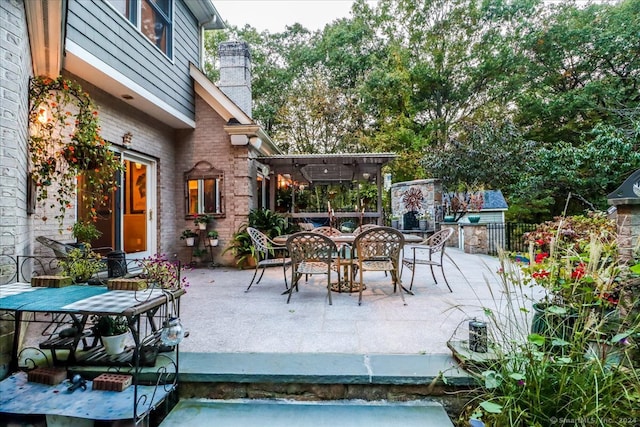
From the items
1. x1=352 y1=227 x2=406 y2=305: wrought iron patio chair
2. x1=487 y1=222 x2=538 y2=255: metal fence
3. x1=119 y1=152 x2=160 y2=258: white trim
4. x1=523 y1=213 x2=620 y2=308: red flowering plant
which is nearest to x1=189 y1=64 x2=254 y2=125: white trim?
x1=119 y1=152 x2=160 y2=258: white trim

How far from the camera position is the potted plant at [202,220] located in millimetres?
6613

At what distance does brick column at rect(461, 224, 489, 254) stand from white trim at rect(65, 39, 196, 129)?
731 centimetres

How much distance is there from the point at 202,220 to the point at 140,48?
3134 millimetres

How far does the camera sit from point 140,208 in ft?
21.7

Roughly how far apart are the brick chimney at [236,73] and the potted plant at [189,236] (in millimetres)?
3034

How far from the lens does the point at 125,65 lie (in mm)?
4586

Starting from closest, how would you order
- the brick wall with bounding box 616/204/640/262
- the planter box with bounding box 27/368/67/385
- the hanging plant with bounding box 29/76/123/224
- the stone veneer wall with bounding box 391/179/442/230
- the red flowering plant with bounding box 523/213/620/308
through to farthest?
the red flowering plant with bounding box 523/213/620/308
the planter box with bounding box 27/368/67/385
the brick wall with bounding box 616/204/640/262
the hanging plant with bounding box 29/76/123/224
the stone veneer wall with bounding box 391/179/442/230

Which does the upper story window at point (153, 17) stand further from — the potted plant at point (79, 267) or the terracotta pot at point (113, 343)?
the terracotta pot at point (113, 343)

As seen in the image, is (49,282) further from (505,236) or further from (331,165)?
(505,236)

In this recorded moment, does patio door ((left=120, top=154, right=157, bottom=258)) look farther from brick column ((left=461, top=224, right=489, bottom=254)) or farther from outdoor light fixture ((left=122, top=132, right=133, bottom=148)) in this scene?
brick column ((left=461, top=224, right=489, bottom=254))

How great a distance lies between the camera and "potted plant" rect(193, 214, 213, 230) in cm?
661

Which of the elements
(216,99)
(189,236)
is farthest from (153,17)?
(189,236)

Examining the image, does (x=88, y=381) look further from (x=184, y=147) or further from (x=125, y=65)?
(x=184, y=147)

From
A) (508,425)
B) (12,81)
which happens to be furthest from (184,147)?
(508,425)
